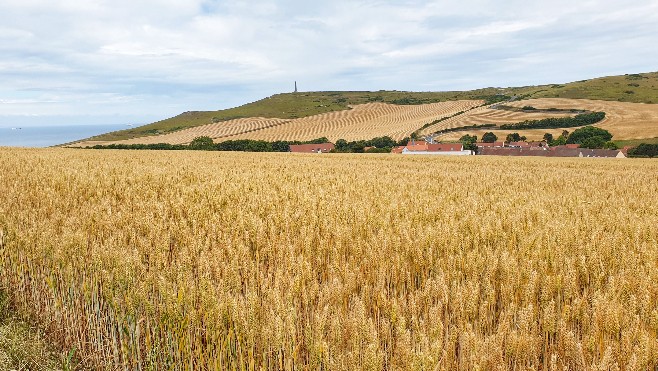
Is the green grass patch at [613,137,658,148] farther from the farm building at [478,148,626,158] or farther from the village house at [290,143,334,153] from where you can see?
the village house at [290,143,334,153]

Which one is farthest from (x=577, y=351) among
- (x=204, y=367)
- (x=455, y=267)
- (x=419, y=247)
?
(x=204, y=367)

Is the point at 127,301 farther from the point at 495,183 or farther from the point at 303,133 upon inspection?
the point at 303,133

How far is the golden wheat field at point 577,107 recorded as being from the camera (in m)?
91.2

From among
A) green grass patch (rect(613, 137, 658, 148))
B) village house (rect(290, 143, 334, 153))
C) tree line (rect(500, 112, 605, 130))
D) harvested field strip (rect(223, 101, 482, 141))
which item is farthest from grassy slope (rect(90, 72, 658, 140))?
village house (rect(290, 143, 334, 153))

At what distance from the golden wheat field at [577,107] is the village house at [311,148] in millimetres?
30812

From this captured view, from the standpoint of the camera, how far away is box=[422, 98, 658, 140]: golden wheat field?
299 ft

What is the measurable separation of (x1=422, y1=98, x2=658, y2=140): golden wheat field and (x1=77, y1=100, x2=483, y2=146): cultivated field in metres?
8.97

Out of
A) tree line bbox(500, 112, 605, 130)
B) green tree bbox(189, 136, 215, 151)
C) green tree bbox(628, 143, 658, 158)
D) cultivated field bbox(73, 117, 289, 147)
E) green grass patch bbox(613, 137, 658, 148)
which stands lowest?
green tree bbox(628, 143, 658, 158)

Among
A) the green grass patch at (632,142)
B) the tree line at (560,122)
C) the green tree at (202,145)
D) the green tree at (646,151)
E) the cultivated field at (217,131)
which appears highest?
the cultivated field at (217,131)

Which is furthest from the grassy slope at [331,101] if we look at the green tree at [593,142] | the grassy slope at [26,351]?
the grassy slope at [26,351]

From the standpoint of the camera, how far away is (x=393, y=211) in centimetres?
600

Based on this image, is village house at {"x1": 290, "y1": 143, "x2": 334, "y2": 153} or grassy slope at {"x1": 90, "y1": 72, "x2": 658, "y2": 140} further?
grassy slope at {"x1": 90, "y1": 72, "x2": 658, "y2": 140}

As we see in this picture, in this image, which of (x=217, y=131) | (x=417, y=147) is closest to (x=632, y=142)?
(x=417, y=147)

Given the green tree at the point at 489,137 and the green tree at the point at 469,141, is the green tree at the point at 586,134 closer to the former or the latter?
the green tree at the point at 489,137
